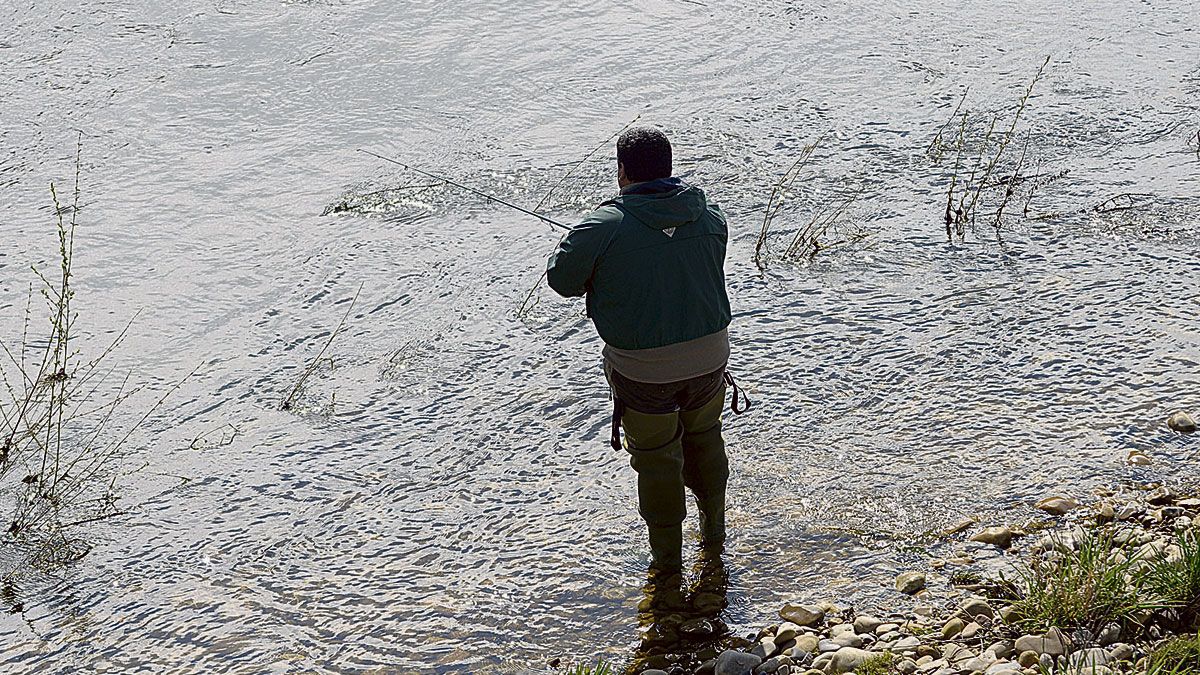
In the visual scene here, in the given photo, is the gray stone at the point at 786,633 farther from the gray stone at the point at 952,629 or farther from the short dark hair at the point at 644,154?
the short dark hair at the point at 644,154

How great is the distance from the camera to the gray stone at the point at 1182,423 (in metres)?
5.80

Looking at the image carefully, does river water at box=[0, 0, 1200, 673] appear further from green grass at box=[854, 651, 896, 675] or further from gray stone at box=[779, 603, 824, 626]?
green grass at box=[854, 651, 896, 675]

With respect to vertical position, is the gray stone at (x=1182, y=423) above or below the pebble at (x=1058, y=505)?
above

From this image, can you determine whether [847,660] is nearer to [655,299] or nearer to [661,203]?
[655,299]

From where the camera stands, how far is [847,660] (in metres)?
4.30

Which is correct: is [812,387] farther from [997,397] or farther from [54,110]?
[54,110]

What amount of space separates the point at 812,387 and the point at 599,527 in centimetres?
161

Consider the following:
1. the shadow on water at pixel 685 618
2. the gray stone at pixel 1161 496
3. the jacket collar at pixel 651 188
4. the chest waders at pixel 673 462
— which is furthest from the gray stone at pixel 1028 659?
the jacket collar at pixel 651 188

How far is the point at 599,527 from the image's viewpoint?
18.3ft

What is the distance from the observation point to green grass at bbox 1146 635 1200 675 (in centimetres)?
369

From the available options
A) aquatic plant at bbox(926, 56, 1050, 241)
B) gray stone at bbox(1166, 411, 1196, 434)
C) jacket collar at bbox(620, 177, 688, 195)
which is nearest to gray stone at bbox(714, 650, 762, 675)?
jacket collar at bbox(620, 177, 688, 195)

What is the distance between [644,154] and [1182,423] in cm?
308

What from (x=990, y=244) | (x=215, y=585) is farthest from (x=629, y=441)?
(x=990, y=244)

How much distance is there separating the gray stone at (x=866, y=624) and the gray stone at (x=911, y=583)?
0.25 meters
